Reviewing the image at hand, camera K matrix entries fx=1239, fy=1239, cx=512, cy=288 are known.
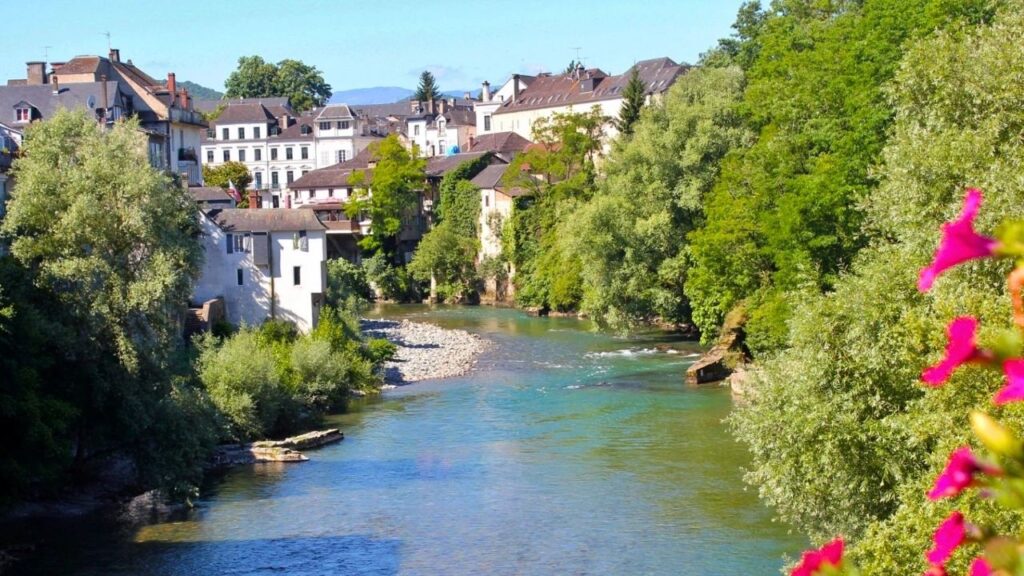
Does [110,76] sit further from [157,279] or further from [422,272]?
[157,279]

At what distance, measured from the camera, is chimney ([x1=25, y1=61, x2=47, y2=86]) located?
59.2 metres

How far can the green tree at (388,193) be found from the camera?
83938mm

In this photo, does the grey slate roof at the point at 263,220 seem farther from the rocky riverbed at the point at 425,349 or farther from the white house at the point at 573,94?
the white house at the point at 573,94

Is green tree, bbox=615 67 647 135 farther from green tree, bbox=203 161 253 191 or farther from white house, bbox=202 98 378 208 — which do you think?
white house, bbox=202 98 378 208

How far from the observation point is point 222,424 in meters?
34.5

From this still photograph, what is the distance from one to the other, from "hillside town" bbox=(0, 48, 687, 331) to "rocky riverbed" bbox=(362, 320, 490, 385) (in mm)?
4356

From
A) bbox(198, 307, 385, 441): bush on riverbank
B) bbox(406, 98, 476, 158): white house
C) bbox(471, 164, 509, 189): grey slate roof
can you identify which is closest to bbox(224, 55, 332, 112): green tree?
bbox(406, 98, 476, 158): white house

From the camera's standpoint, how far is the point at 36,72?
59.4 m

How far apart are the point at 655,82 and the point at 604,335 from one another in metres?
42.6

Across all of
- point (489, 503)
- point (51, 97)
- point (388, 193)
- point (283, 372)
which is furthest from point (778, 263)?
point (388, 193)

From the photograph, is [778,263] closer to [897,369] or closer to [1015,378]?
[897,369]

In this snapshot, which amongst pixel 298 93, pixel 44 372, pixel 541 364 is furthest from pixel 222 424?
pixel 298 93

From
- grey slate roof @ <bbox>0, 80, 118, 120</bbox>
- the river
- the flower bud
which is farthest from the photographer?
grey slate roof @ <bbox>0, 80, 118, 120</bbox>

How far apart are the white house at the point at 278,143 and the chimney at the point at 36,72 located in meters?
48.4
